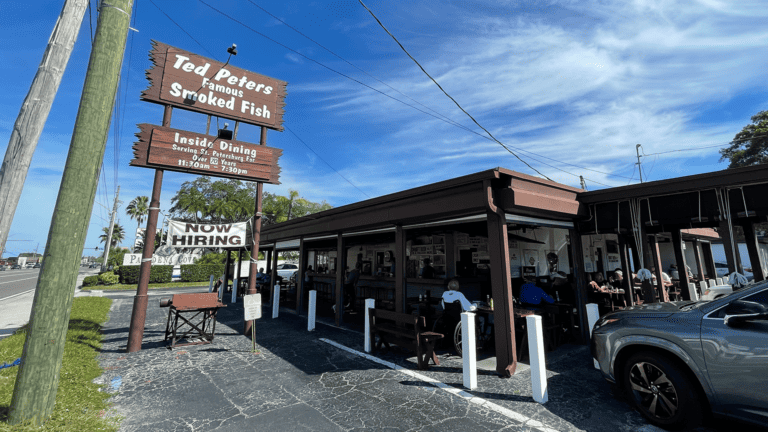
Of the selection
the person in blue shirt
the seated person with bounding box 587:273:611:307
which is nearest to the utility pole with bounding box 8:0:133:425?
the person in blue shirt

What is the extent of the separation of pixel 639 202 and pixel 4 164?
10229mm

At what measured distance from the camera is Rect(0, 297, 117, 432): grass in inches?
139

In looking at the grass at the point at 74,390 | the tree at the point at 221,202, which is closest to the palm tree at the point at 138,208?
the tree at the point at 221,202

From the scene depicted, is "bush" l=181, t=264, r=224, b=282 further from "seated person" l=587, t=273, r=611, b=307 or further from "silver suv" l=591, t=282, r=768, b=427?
"silver suv" l=591, t=282, r=768, b=427

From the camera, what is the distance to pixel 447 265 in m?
12.2

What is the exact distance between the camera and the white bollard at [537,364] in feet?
14.4

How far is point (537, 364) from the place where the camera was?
4402mm

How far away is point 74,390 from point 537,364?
6.70 metres

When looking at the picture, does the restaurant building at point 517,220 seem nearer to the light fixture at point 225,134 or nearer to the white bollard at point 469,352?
the white bollard at point 469,352

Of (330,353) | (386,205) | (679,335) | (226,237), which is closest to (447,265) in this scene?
(386,205)

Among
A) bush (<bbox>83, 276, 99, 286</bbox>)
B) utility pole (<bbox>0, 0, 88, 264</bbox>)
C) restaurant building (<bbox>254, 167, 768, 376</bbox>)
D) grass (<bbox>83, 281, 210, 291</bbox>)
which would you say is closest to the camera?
utility pole (<bbox>0, 0, 88, 264</bbox>)

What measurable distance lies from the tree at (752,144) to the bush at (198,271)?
4904 centimetres

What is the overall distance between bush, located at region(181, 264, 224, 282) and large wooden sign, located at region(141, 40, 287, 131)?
87.4 ft

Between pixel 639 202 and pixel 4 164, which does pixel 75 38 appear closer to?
pixel 4 164
